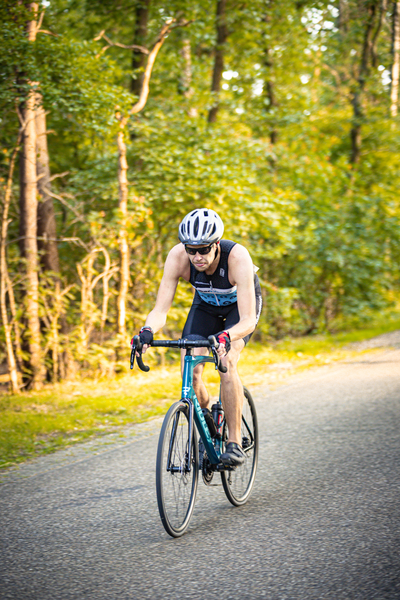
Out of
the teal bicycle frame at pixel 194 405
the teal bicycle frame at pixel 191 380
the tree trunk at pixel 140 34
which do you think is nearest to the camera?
the teal bicycle frame at pixel 191 380

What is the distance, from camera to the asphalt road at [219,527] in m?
3.07

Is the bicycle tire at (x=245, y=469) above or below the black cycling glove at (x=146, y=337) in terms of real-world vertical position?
below

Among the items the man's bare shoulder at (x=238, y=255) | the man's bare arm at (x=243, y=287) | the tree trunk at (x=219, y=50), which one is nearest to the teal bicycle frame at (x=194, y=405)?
the man's bare arm at (x=243, y=287)

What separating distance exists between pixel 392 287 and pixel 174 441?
14.8 m

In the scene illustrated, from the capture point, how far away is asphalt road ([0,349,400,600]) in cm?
307

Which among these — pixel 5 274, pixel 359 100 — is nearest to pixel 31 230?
pixel 5 274

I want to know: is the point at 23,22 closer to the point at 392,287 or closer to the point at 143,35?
the point at 143,35

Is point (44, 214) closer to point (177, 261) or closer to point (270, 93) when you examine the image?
point (177, 261)

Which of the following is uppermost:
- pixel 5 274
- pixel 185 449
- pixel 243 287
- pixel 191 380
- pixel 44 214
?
pixel 44 214

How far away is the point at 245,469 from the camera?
4.61 metres

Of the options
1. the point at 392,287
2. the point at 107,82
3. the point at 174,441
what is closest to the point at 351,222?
the point at 392,287

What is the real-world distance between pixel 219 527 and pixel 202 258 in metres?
1.81

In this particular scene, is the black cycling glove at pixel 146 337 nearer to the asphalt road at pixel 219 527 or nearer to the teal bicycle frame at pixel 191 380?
the teal bicycle frame at pixel 191 380

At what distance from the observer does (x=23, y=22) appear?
810 centimetres
